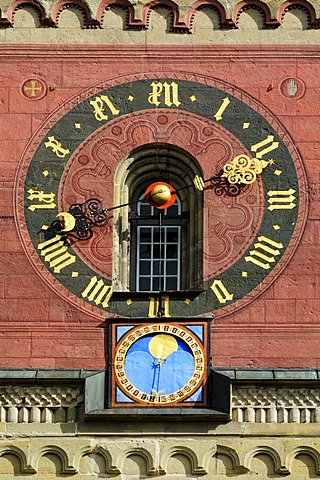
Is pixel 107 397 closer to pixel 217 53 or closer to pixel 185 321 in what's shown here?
→ pixel 185 321

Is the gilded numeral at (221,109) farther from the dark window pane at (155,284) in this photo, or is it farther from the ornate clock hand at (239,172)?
the dark window pane at (155,284)

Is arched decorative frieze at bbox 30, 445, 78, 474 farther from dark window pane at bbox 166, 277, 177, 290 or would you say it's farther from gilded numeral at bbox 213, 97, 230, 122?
gilded numeral at bbox 213, 97, 230, 122

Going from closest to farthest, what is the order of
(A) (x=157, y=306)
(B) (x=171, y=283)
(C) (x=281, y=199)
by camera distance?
1. (A) (x=157, y=306)
2. (C) (x=281, y=199)
3. (B) (x=171, y=283)

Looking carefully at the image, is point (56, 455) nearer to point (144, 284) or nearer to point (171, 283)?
point (144, 284)

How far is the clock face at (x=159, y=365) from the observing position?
25156 millimetres

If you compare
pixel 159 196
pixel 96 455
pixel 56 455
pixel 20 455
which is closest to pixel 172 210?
pixel 159 196

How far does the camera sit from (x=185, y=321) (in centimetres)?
2547

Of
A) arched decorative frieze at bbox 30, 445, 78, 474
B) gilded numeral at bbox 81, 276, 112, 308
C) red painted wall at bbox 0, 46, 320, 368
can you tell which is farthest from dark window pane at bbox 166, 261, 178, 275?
arched decorative frieze at bbox 30, 445, 78, 474

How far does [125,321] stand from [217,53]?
332cm

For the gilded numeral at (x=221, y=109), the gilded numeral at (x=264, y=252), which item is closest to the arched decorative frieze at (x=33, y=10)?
the gilded numeral at (x=221, y=109)

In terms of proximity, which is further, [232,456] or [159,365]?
[159,365]

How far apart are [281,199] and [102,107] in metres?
2.22

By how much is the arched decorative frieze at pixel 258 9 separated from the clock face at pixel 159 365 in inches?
144

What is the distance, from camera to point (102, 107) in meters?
26.6
